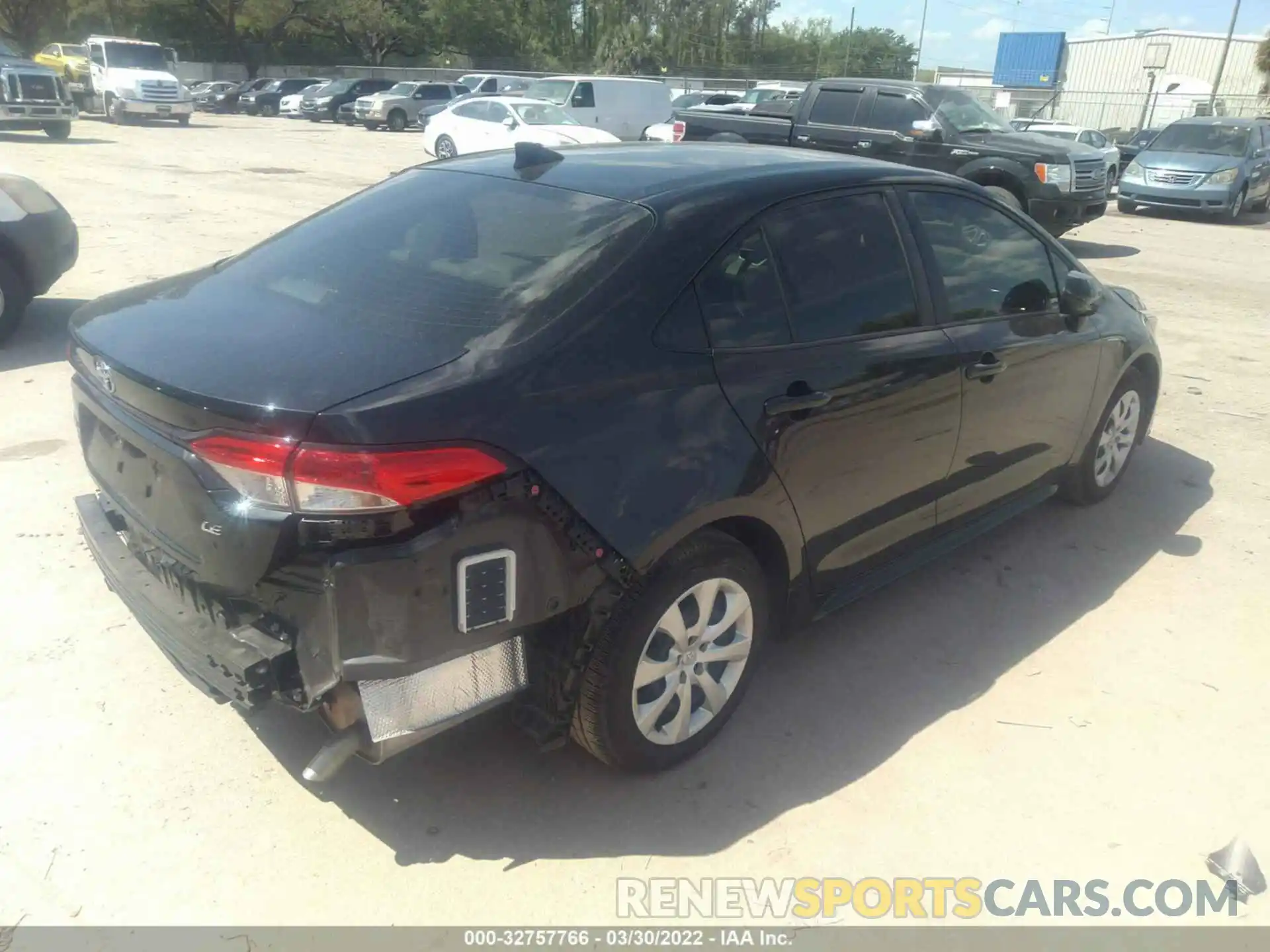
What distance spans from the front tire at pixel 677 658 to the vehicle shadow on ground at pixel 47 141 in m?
24.2

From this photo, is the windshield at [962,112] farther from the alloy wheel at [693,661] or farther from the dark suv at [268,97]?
the dark suv at [268,97]

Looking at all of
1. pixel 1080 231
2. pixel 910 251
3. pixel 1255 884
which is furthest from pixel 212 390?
pixel 1080 231

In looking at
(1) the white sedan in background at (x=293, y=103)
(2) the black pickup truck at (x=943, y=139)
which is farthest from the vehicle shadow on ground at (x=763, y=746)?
(1) the white sedan in background at (x=293, y=103)

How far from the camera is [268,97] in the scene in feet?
137

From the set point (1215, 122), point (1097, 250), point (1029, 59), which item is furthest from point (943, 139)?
point (1029, 59)

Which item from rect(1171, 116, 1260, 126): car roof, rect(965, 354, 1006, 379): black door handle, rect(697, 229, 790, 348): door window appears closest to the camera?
rect(697, 229, 790, 348): door window

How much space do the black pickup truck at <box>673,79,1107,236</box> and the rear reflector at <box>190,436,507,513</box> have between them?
10.8 m

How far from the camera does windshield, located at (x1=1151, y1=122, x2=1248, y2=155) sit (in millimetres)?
17969

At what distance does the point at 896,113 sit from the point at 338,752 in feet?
41.2

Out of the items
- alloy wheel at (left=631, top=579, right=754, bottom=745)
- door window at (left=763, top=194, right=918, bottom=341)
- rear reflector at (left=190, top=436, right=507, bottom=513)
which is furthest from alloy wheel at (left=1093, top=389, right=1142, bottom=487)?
rear reflector at (left=190, top=436, right=507, bottom=513)

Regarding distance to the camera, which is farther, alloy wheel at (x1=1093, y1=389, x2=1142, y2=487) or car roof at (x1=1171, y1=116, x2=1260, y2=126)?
car roof at (x1=1171, y1=116, x2=1260, y2=126)

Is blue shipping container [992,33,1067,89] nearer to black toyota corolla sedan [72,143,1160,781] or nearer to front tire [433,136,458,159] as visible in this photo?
front tire [433,136,458,159]

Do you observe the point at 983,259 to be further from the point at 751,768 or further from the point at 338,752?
the point at 338,752

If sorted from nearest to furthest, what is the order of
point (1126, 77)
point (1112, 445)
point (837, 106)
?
point (1112, 445)
point (837, 106)
point (1126, 77)
